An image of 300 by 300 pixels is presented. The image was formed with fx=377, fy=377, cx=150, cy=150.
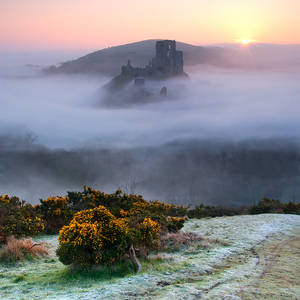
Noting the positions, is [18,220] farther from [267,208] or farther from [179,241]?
[267,208]

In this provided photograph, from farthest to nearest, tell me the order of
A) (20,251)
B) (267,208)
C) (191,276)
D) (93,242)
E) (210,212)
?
(210,212) < (267,208) < (20,251) < (93,242) < (191,276)

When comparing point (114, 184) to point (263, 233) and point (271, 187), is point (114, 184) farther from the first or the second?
point (263, 233)

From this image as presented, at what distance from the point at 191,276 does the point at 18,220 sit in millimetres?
9853

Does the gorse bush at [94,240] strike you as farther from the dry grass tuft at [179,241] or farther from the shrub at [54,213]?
the shrub at [54,213]

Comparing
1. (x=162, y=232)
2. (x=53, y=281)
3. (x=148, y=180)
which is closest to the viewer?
(x=53, y=281)

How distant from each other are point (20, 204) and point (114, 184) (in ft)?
542

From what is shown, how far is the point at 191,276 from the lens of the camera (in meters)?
11.0

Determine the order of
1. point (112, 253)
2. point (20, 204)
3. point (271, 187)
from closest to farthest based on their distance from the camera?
point (112, 253)
point (20, 204)
point (271, 187)

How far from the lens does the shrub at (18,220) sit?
16844 millimetres

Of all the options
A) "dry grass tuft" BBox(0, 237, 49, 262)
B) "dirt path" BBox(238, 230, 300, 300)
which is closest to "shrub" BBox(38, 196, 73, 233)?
"dry grass tuft" BBox(0, 237, 49, 262)

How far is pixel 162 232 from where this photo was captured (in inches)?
632

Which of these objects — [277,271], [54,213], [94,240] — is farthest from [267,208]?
[94,240]

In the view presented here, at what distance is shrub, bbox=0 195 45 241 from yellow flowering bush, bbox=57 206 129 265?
18.8 feet

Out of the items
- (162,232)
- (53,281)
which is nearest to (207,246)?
(162,232)
